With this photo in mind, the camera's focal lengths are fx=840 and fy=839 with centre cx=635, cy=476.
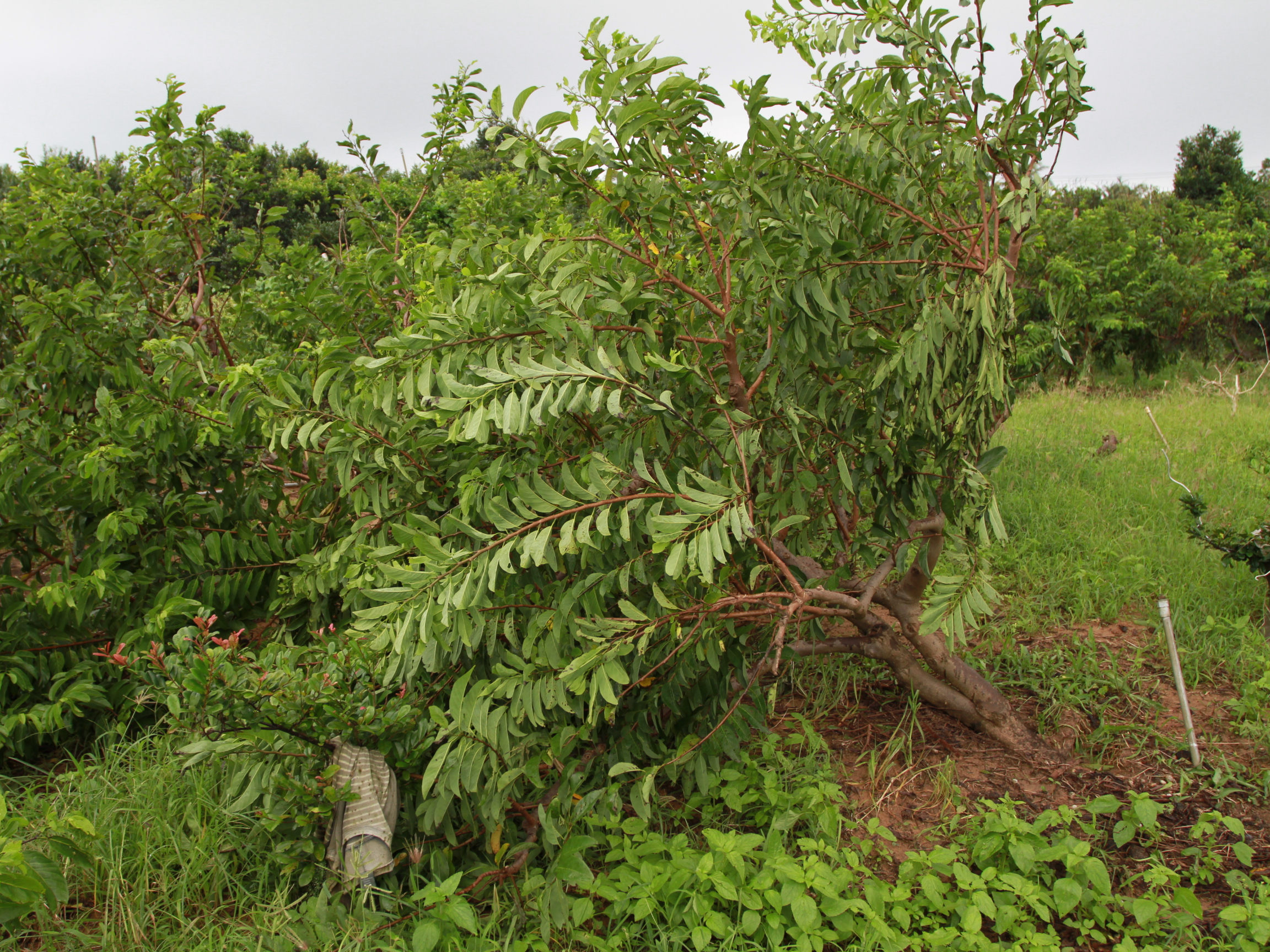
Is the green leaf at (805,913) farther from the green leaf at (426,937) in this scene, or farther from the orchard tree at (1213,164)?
the orchard tree at (1213,164)

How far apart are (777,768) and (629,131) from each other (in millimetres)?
1907

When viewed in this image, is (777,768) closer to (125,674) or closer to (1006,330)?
(1006,330)

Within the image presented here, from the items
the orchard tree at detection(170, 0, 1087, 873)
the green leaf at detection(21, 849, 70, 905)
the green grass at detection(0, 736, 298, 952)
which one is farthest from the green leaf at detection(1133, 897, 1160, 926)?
the green leaf at detection(21, 849, 70, 905)

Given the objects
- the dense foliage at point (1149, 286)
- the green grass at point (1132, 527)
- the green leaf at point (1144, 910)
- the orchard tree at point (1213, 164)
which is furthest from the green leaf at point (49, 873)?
the orchard tree at point (1213, 164)

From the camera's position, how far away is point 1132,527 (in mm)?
4273

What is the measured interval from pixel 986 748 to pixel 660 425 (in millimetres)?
1616

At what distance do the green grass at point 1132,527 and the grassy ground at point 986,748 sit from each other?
0.04 feet

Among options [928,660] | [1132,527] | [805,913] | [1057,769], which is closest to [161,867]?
[805,913]

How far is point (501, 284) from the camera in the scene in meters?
2.06

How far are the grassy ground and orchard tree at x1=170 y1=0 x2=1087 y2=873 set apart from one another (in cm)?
35

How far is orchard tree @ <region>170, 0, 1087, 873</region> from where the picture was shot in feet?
6.46

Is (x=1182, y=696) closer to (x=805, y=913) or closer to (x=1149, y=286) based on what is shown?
(x=805, y=913)

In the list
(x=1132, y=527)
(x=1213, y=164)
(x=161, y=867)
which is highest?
(x=1213, y=164)

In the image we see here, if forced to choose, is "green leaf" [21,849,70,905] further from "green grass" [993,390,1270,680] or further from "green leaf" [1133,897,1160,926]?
"green grass" [993,390,1270,680]
